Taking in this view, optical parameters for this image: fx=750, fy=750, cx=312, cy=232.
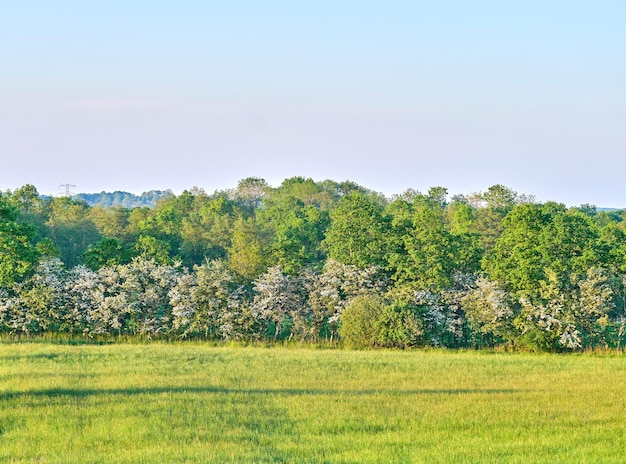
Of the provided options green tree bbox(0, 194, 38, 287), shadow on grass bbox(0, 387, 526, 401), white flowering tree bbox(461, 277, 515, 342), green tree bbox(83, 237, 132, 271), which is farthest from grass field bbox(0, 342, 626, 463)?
green tree bbox(83, 237, 132, 271)

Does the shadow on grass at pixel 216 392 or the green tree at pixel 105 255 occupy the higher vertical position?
the green tree at pixel 105 255

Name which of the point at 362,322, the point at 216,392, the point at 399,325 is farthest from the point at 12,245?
the point at 216,392

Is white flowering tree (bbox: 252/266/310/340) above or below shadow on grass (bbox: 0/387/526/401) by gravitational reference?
above

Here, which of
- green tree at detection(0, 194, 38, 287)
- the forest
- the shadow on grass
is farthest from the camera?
the forest

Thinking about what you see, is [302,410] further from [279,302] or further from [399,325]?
[279,302]

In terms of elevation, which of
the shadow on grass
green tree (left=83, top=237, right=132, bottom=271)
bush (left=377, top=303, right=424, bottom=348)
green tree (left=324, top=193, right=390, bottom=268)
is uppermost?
green tree (left=324, top=193, right=390, bottom=268)

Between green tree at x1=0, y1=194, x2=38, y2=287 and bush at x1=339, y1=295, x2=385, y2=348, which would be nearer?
green tree at x1=0, y1=194, x2=38, y2=287

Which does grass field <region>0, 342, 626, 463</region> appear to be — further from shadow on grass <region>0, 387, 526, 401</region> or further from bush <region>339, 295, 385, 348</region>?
bush <region>339, 295, 385, 348</region>

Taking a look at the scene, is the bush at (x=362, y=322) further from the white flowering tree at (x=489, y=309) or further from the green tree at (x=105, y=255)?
the green tree at (x=105, y=255)

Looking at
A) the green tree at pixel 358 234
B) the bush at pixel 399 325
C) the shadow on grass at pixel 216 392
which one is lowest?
the shadow on grass at pixel 216 392

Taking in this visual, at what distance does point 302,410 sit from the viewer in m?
28.9

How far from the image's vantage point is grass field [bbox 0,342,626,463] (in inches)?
883

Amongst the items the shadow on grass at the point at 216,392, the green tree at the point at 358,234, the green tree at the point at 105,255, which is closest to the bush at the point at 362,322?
the green tree at the point at 358,234

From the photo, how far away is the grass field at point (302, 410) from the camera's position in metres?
22.4
